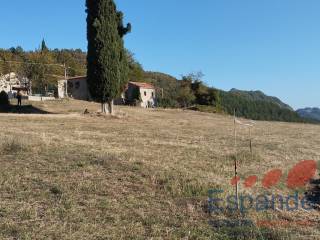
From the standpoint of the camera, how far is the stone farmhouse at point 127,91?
224ft

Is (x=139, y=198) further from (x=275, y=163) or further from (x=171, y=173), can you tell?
(x=275, y=163)

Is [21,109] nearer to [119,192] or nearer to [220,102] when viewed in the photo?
[119,192]

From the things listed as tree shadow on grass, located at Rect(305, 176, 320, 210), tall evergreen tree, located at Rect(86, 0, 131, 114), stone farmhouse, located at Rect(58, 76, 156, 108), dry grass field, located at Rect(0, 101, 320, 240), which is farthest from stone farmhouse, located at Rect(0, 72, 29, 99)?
tree shadow on grass, located at Rect(305, 176, 320, 210)

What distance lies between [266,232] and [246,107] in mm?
124286

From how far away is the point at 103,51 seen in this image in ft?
106

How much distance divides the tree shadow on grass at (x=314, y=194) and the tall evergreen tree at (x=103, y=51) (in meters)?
22.6

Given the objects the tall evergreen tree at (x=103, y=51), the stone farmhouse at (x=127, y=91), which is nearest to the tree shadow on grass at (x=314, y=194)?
the tall evergreen tree at (x=103, y=51)

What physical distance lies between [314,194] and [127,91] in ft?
199

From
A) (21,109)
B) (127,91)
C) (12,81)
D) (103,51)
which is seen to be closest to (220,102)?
(127,91)

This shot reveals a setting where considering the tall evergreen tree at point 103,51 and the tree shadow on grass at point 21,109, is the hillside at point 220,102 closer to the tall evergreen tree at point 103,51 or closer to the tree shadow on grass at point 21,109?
the tree shadow on grass at point 21,109

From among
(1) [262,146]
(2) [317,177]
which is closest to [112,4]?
(1) [262,146]

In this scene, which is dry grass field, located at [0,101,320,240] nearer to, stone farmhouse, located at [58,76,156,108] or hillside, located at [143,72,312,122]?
hillside, located at [143,72,312,122]

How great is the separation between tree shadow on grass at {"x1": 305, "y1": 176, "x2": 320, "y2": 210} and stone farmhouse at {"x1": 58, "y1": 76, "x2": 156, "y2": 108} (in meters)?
54.4

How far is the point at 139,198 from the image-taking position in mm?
8414
